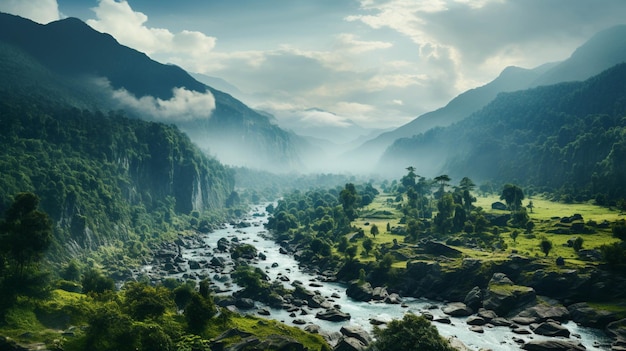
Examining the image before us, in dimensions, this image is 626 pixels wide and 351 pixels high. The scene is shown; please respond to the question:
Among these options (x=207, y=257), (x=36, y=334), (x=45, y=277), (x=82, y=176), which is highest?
(x=82, y=176)

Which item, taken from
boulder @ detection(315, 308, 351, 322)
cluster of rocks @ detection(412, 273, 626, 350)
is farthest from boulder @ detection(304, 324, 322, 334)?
cluster of rocks @ detection(412, 273, 626, 350)

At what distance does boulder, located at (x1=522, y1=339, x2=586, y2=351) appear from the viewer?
3260 inches

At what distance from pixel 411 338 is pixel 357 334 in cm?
2089

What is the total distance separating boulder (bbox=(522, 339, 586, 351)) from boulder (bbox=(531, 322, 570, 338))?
4.46 metres

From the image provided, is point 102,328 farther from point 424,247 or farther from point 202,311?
point 424,247

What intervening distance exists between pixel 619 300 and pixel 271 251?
136 meters

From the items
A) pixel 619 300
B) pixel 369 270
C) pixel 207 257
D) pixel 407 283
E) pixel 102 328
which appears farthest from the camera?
pixel 207 257

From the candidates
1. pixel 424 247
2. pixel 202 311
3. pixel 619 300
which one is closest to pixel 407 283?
pixel 424 247

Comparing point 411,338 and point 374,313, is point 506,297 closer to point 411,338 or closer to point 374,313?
point 374,313

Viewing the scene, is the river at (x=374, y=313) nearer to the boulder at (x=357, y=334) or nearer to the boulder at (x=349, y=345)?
the boulder at (x=357, y=334)

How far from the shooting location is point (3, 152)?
173 meters

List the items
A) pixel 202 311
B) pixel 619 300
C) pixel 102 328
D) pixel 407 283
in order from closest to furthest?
pixel 102 328 < pixel 202 311 < pixel 619 300 < pixel 407 283

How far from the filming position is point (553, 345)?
8362cm

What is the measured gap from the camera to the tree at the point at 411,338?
6881 cm
